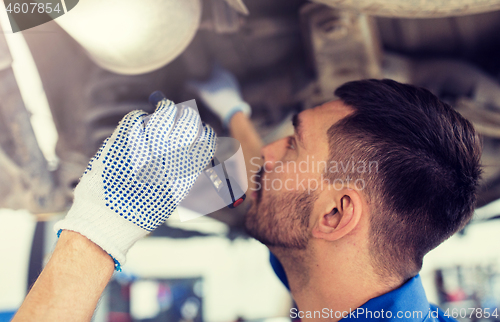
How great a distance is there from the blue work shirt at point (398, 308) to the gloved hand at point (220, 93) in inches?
23.0

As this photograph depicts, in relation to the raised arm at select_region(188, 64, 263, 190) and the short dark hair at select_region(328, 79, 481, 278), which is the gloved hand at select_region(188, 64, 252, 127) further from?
the short dark hair at select_region(328, 79, 481, 278)

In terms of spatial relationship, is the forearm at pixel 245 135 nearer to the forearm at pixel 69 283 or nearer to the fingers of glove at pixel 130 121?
the fingers of glove at pixel 130 121

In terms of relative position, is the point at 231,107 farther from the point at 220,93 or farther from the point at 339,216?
the point at 339,216

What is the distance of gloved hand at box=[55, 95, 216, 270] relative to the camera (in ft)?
1.59

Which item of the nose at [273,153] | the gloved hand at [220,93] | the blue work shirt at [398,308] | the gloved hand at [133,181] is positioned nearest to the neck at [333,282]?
the blue work shirt at [398,308]

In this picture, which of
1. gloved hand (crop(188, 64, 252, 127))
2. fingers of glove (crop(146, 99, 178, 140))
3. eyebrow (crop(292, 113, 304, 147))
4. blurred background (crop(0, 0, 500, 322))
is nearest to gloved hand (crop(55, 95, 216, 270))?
fingers of glove (crop(146, 99, 178, 140))

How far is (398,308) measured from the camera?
56 cm

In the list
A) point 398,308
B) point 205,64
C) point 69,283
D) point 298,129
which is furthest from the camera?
point 205,64

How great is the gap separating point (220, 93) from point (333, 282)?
572 mm

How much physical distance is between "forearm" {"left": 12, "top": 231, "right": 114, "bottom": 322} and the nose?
0.38 meters

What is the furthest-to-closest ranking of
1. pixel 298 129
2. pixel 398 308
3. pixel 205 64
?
1. pixel 205 64
2. pixel 298 129
3. pixel 398 308

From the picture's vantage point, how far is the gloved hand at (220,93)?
87 cm

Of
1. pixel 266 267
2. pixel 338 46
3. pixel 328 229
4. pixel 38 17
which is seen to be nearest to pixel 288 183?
pixel 328 229

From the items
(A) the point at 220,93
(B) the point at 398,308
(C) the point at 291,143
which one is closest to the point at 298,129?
(C) the point at 291,143
